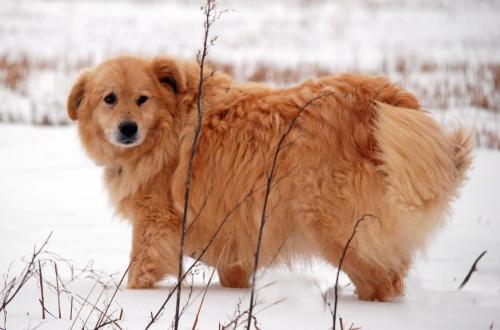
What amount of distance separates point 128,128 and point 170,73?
1.65ft

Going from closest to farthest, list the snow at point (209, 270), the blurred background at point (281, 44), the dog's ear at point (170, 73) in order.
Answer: the snow at point (209, 270), the dog's ear at point (170, 73), the blurred background at point (281, 44)

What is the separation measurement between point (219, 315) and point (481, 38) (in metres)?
18.0

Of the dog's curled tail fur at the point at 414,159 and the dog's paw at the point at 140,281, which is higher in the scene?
the dog's curled tail fur at the point at 414,159

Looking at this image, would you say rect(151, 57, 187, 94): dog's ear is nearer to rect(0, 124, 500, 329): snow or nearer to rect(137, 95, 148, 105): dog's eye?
rect(137, 95, 148, 105): dog's eye

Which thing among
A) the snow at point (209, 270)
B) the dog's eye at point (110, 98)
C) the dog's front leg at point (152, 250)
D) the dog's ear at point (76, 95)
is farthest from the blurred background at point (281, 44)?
the dog's front leg at point (152, 250)

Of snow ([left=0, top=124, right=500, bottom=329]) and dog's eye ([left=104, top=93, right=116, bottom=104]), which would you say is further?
dog's eye ([left=104, top=93, right=116, bottom=104])

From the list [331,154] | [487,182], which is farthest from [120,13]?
[331,154]

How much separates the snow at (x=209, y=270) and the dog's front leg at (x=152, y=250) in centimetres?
13

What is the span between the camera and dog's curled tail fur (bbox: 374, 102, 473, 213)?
3.35 metres

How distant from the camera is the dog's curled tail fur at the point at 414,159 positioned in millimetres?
3350

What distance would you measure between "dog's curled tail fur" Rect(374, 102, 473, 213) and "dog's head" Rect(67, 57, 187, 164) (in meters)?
1.49

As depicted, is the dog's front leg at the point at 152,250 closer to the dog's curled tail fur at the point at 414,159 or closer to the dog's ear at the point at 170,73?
the dog's ear at the point at 170,73

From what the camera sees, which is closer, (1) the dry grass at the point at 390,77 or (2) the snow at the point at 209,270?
(2) the snow at the point at 209,270

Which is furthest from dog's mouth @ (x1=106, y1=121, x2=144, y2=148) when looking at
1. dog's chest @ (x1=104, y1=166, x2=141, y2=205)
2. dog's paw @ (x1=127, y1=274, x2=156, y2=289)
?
dog's paw @ (x1=127, y1=274, x2=156, y2=289)
